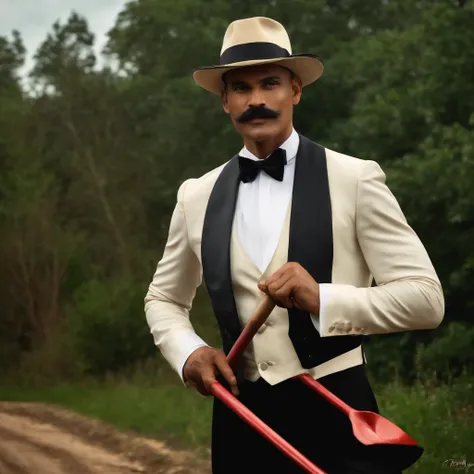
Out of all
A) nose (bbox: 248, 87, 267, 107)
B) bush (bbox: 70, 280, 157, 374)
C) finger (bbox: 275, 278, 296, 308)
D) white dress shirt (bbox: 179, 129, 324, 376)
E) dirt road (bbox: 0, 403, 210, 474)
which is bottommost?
dirt road (bbox: 0, 403, 210, 474)

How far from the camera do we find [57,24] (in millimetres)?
18281

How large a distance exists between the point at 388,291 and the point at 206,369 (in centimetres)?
52

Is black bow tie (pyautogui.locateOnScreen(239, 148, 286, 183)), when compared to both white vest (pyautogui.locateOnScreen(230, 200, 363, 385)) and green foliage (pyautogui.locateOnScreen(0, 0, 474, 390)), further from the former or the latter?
green foliage (pyautogui.locateOnScreen(0, 0, 474, 390))

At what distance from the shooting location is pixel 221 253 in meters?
2.49

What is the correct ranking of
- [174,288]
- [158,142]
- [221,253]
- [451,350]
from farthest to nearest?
[158,142]
[451,350]
[174,288]
[221,253]

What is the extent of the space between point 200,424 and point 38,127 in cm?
1092

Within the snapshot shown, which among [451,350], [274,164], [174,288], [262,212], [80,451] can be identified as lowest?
[80,451]

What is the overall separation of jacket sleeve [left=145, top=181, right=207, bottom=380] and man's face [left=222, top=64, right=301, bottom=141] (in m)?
0.33

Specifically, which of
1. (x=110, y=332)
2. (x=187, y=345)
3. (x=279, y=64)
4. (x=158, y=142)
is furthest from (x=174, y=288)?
(x=158, y=142)

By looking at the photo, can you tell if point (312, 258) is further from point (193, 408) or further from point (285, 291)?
point (193, 408)

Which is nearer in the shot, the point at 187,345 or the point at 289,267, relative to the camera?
the point at 289,267

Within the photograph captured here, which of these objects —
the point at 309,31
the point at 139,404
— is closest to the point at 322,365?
the point at 139,404

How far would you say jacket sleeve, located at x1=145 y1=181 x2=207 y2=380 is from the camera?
268 cm

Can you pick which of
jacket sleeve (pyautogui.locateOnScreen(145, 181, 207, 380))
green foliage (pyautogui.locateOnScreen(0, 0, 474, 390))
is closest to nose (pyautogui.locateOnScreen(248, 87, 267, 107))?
jacket sleeve (pyautogui.locateOnScreen(145, 181, 207, 380))
